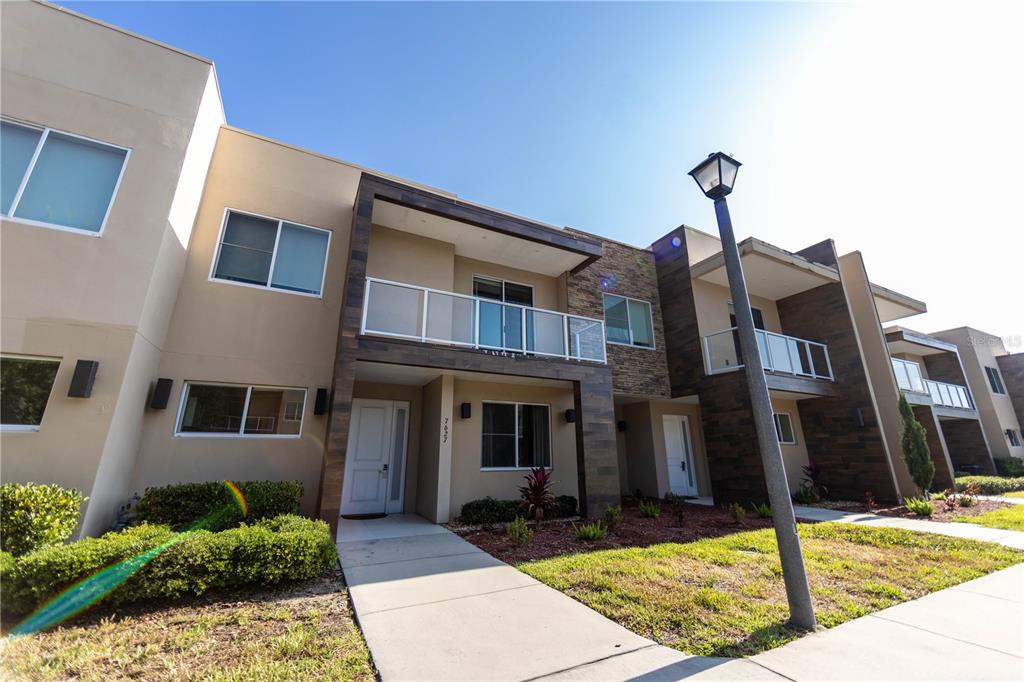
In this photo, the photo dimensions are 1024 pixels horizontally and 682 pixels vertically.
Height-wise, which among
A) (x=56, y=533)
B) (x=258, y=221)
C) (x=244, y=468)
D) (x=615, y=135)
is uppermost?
(x=615, y=135)

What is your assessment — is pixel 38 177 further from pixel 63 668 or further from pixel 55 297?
pixel 63 668

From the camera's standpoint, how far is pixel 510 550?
6223 millimetres

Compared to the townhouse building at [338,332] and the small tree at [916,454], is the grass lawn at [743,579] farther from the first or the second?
the small tree at [916,454]

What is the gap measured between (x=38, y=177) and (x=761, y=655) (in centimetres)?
1066

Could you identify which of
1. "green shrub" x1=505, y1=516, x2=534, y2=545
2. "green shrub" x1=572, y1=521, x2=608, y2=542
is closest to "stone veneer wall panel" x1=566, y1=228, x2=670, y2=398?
"green shrub" x1=572, y1=521, x2=608, y2=542

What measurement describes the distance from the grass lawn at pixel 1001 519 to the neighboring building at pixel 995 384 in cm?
1463

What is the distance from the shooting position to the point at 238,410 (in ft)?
23.8

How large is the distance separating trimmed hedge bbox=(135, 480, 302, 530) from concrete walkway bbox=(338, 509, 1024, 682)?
223 centimetres

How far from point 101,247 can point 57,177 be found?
1.33m

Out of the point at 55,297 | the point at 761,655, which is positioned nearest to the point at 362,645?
the point at 761,655

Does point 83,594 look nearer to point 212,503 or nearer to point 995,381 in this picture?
point 212,503

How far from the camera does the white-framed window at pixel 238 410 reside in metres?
6.97

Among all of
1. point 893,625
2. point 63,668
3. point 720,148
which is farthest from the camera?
point 720,148

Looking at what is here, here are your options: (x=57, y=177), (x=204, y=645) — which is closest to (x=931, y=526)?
(x=204, y=645)
